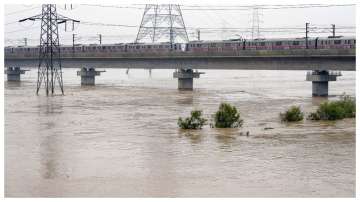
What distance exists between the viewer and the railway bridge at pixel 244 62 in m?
57.3

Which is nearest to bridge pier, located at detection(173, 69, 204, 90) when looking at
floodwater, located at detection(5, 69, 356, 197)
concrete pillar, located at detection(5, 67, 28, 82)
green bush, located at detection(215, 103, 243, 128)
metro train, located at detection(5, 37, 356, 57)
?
metro train, located at detection(5, 37, 356, 57)

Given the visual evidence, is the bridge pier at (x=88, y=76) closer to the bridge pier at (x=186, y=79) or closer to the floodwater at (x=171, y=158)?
the bridge pier at (x=186, y=79)

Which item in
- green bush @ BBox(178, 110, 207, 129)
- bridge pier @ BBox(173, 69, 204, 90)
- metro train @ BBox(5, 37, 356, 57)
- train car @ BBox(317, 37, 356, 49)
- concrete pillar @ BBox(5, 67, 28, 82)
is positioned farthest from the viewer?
concrete pillar @ BBox(5, 67, 28, 82)

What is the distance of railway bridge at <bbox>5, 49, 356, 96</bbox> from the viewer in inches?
2258

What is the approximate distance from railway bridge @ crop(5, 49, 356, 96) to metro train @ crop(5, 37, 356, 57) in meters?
0.52

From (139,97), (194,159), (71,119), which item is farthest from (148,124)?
(139,97)

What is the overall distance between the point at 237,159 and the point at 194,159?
1.51 metres

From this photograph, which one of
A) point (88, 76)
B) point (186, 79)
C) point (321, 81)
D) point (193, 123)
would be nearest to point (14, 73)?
point (88, 76)

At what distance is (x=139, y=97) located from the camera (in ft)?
197

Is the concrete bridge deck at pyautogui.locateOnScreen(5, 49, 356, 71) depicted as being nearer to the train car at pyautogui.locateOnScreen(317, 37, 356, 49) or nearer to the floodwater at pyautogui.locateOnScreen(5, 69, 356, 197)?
the train car at pyautogui.locateOnScreen(317, 37, 356, 49)

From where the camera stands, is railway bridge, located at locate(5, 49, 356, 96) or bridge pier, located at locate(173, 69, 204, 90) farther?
bridge pier, located at locate(173, 69, 204, 90)

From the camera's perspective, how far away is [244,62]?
66.8 m

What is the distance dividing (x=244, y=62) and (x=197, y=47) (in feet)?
30.8

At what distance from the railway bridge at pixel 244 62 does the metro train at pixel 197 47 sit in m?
0.52
